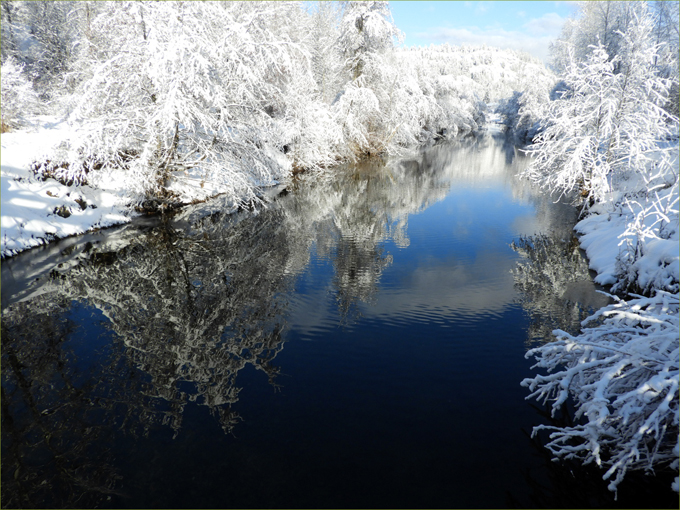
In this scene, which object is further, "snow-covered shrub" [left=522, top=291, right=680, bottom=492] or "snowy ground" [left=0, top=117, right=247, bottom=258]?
"snowy ground" [left=0, top=117, right=247, bottom=258]

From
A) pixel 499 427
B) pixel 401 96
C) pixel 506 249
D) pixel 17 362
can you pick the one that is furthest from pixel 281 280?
pixel 401 96

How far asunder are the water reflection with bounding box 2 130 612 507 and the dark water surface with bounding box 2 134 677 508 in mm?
42

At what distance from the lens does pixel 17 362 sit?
7215 millimetres

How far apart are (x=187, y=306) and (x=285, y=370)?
363 cm

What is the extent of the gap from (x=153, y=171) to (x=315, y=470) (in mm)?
14874

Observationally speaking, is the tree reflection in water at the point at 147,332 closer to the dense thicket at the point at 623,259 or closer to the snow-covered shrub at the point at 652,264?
the dense thicket at the point at 623,259

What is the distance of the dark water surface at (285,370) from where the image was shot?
4.88 meters

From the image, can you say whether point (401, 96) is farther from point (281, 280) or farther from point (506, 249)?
point (281, 280)

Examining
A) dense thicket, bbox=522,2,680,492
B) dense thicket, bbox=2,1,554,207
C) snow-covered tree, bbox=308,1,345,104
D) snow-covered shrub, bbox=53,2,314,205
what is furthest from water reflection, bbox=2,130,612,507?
snow-covered tree, bbox=308,1,345,104

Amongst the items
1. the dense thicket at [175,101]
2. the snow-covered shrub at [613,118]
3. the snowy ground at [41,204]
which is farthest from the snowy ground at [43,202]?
the snow-covered shrub at [613,118]

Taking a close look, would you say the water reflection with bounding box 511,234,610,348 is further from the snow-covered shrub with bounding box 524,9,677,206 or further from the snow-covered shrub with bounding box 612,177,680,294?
the snow-covered shrub with bounding box 524,9,677,206

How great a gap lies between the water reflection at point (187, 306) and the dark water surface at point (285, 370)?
1.7 inches

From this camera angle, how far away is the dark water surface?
4.88 m

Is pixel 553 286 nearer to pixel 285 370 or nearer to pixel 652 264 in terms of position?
pixel 652 264
